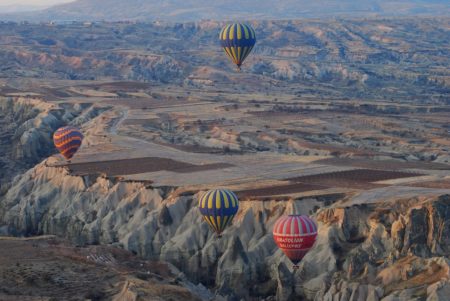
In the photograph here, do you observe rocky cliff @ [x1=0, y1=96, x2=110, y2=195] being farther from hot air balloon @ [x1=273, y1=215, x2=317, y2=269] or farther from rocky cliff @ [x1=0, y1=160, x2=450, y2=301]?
hot air balloon @ [x1=273, y1=215, x2=317, y2=269]

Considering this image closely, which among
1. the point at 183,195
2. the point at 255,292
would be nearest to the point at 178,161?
the point at 183,195

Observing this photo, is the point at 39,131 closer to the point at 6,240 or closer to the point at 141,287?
the point at 6,240

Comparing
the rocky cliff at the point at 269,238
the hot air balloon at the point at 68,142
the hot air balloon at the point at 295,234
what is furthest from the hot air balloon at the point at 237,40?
the hot air balloon at the point at 295,234

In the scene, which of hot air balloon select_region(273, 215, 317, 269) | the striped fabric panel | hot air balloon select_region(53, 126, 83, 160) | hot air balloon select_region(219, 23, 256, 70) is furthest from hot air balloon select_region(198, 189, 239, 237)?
hot air balloon select_region(219, 23, 256, 70)

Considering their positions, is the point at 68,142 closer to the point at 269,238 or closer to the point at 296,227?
the point at 269,238

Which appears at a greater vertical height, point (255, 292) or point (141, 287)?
point (141, 287)
